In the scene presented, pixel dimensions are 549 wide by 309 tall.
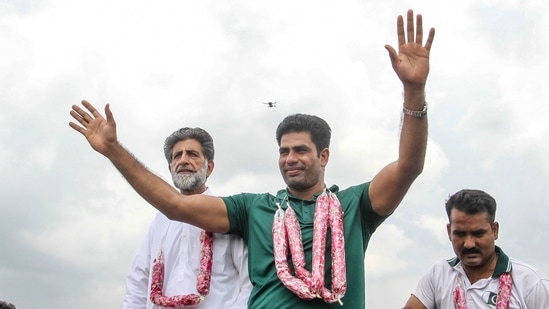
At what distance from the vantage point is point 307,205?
16.0 feet

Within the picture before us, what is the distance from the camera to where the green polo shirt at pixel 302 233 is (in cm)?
448

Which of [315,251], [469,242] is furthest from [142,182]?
[469,242]

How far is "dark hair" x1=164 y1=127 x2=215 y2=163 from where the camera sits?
5.37 m

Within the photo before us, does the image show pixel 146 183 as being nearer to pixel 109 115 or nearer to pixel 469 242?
pixel 109 115

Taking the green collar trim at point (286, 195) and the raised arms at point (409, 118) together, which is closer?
the raised arms at point (409, 118)

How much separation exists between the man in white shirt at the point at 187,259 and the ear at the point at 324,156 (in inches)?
32.9

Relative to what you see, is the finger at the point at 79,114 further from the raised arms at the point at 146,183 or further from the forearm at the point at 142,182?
the forearm at the point at 142,182

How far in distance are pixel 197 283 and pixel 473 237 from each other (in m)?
1.99

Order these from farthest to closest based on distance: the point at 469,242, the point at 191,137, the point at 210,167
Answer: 1. the point at 210,167
2. the point at 191,137
3. the point at 469,242

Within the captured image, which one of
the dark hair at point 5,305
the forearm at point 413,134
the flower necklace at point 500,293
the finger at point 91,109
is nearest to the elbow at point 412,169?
the forearm at point 413,134

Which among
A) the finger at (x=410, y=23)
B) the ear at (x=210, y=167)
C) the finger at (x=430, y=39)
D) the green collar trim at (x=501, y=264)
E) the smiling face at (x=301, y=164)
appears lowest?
the green collar trim at (x=501, y=264)

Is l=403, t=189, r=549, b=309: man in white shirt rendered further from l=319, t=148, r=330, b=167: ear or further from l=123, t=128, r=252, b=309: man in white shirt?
l=123, t=128, r=252, b=309: man in white shirt

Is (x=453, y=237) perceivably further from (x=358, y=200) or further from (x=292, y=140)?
(x=292, y=140)

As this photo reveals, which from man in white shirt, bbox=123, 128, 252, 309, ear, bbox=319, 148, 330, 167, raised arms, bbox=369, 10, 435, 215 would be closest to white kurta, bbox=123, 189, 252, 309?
man in white shirt, bbox=123, 128, 252, 309
